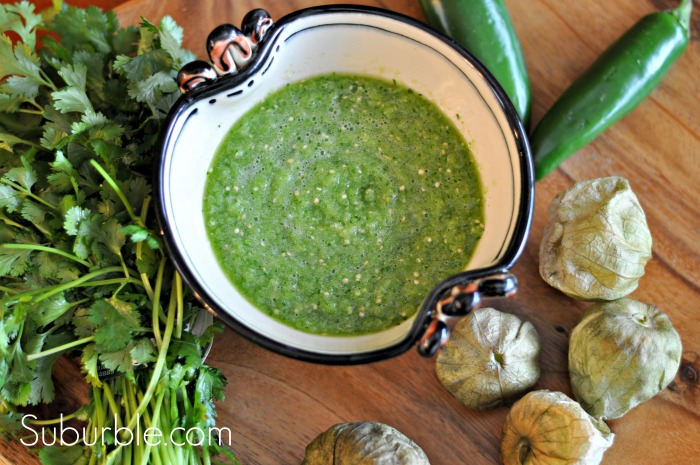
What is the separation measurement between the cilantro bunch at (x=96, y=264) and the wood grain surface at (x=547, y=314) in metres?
0.17

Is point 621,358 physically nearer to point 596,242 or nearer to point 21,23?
point 596,242

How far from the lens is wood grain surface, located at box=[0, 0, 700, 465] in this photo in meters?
1.97

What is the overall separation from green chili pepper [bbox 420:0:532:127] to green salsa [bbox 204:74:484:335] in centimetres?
27

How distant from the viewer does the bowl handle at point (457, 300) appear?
5.15 ft

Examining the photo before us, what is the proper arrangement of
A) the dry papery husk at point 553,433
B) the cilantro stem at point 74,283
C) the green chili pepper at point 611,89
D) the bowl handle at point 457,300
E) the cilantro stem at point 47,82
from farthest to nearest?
the green chili pepper at point 611,89 < the cilantro stem at point 47,82 < the dry papery husk at point 553,433 < the cilantro stem at point 74,283 < the bowl handle at point 457,300

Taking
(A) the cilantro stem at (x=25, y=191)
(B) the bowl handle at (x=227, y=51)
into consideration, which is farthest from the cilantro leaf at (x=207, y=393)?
(B) the bowl handle at (x=227, y=51)

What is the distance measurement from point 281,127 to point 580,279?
2.97 feet

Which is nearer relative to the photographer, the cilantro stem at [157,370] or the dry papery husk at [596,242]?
the cilantro stem at [157,370]

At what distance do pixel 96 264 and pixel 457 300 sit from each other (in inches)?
35.3

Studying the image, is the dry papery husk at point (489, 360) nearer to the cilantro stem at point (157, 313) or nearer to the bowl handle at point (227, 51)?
the cilantro stem at point (157, 313)

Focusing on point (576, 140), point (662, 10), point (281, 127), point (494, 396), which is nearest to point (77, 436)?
point (281, 127)

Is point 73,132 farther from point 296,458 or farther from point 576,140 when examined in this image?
point 576,140

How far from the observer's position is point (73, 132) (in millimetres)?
1781

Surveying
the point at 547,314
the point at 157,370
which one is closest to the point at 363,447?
the point at 157,370
